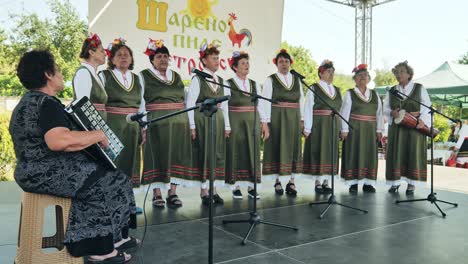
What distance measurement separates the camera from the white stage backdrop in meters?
A: 3.74

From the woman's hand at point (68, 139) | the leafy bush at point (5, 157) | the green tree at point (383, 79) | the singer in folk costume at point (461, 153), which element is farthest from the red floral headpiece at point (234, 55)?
the green tree at point (383, 79)

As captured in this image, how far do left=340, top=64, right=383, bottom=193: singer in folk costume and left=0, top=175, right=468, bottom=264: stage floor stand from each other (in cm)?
41

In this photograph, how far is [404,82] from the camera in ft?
15.4

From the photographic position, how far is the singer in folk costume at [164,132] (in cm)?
366

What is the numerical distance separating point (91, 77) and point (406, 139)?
3.44 metres

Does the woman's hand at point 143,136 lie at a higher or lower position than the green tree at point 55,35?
lower

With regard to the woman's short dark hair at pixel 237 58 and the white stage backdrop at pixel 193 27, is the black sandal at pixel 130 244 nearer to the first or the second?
the white stage backdrop at pixel 193 27

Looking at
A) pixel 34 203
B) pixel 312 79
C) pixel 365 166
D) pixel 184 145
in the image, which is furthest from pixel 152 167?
pixel 312 79

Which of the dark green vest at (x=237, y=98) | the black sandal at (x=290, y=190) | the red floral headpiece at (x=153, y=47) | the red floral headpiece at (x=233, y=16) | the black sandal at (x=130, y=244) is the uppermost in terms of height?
the red floral headpiece at (x=233, y=16)

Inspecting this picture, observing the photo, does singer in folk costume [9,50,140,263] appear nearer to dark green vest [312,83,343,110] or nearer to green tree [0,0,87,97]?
dark green vest [312,83,343,110]

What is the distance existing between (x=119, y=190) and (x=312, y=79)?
656 inches

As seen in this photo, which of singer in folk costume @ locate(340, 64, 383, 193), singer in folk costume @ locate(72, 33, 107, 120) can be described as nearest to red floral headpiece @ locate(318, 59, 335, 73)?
singer in folk costume @ locate(340, 64, 383, 193)

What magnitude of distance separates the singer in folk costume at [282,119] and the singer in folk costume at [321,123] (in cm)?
15

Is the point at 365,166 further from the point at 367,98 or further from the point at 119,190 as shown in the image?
the point at 119,190
